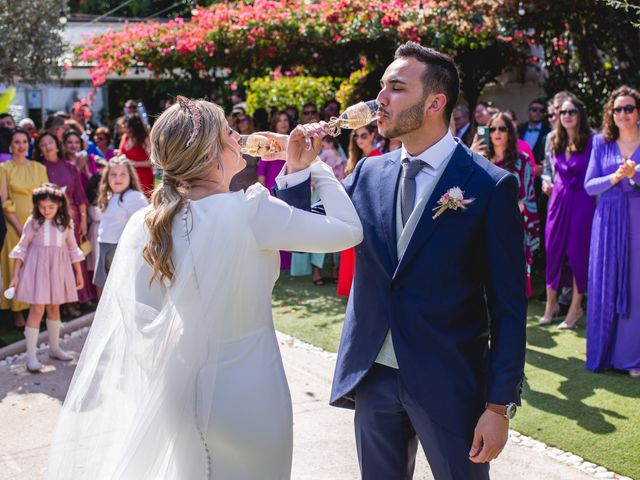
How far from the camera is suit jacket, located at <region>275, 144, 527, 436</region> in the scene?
2789 millimetres

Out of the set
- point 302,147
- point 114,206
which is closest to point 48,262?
point 114,206

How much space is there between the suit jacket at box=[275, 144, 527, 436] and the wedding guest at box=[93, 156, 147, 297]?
5.12 metres

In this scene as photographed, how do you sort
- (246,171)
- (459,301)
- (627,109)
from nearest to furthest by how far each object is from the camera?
(459,301) < (627,109) < (246,171)

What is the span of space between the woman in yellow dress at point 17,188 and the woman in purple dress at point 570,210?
5.25 metres

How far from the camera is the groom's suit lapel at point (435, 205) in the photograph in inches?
112

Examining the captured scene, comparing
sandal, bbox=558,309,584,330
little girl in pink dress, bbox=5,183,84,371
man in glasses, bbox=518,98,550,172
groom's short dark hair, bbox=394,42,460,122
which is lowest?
sandal, bbox=558,309,584,330

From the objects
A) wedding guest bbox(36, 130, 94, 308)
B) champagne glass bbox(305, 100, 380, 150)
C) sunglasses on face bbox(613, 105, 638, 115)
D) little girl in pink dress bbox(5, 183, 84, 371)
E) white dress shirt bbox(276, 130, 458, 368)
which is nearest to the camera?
white dress shirt bbox(276, 130, 458, 368)

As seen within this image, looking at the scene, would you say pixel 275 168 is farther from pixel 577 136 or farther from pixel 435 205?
pixel 435 205

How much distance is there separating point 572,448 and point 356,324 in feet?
8.34

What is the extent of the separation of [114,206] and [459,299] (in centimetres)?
559

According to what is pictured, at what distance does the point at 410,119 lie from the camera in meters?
2.94

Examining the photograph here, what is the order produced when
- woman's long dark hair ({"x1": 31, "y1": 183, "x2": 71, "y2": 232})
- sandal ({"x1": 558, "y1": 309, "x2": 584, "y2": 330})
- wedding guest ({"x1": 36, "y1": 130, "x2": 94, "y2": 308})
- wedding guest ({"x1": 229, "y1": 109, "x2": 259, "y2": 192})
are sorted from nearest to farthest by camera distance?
1. woman's long dark hair ({"x1": 31, "y1": 183, "x2": 71, "y2": 232})
2. sandal ({"x1": 558, "y1": 309, "x2": 584, "y2": 330})
3. wedding guest ({"x1": 36, "y1": 130, "x2": 94, "y2": 308})
4. wedding guest ({"x1": 229, "y1": 109, "x2": 259, "y2": 192})

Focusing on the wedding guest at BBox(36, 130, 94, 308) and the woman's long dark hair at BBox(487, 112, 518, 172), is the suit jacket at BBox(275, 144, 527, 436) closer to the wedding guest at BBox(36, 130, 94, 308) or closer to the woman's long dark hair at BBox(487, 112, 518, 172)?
the woman's long dark hair at BBox(487, 112, 518, 172)

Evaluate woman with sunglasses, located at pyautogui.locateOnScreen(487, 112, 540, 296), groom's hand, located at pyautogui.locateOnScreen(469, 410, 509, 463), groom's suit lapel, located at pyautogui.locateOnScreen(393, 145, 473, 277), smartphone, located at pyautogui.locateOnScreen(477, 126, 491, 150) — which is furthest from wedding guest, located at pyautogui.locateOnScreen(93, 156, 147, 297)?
groom's hand, located at pyautogui.locateOnScreen(469, 410, 509, 463)
